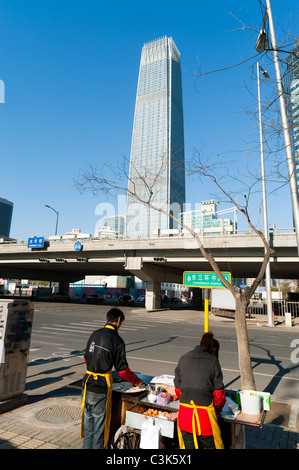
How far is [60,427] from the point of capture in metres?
4.34

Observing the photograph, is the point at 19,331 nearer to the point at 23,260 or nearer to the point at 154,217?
the point at 23,260

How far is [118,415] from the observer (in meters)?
3.70

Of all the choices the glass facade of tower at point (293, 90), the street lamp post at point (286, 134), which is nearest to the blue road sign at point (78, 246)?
the street lamp post at point (286, 134)

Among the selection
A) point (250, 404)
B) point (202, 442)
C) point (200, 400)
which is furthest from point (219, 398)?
point (250, 404)

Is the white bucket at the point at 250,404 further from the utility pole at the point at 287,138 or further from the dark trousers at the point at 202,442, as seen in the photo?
the utility pole at the point at 287,138

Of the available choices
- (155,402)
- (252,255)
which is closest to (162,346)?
(155,402)

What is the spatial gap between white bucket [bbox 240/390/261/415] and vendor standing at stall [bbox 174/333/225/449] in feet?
1.32

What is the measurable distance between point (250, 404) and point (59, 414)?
340 centimetres

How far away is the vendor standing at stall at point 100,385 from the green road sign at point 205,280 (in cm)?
284

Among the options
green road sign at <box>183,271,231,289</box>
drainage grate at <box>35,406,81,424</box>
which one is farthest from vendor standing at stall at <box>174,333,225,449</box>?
green road sign at <box>183,271,231,289</box>

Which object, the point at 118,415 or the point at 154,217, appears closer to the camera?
the point at 118,415

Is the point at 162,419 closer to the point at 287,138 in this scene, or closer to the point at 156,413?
the point at 156,413

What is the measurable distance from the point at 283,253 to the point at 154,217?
161m

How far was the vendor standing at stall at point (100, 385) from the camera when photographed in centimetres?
333
